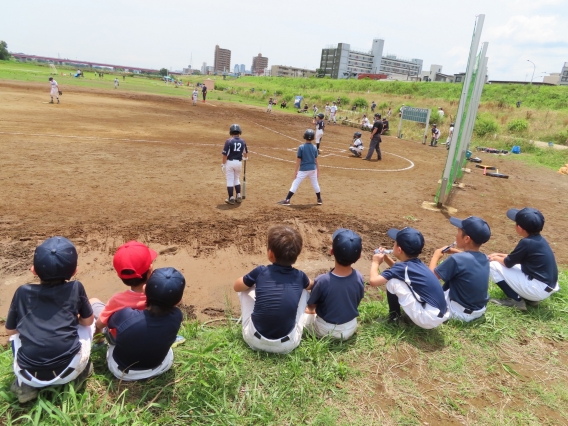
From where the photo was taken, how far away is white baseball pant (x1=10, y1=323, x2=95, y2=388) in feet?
8.16

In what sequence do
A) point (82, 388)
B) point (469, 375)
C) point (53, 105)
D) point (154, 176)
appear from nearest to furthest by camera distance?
1. point (82, 388)
2. point (469, 375)
3. point (154, 176)
4. point (53, 105)

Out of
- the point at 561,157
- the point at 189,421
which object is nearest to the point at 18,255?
the point at 189,421

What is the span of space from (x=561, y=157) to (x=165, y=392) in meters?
21.7

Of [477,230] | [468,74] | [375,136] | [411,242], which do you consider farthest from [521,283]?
[375,136]

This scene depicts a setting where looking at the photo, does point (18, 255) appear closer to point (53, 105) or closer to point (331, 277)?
point (331, 277)

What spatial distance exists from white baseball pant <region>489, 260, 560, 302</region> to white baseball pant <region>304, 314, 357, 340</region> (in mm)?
2062

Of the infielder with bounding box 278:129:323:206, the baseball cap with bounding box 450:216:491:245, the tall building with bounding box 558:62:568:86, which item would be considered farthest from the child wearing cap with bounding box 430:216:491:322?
the tall building with bounding box 558:62:568:86

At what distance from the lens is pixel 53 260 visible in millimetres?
2451

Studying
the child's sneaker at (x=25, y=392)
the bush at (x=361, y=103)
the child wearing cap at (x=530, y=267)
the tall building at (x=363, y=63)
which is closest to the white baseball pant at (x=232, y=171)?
the child wearing cap at (x=530, y=267)

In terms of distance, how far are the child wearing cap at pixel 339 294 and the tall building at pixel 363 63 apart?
367 feet

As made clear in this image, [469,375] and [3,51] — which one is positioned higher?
[3,51]

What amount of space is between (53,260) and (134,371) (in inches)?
40.3

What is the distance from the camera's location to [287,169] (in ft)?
40.0

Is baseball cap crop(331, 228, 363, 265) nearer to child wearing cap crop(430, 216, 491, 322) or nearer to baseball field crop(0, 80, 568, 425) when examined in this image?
baseball field crop(0, 80, 568, 425)
